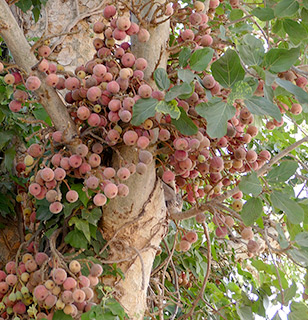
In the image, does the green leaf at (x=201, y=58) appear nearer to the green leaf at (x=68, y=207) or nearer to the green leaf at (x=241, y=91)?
the green leaf at (x=241, y=91)

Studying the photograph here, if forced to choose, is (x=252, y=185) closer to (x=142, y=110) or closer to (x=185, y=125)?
(x=185, y=125)

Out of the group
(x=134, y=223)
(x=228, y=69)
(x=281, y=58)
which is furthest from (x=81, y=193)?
(x=281, y=58)

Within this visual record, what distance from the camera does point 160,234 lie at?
1361mm

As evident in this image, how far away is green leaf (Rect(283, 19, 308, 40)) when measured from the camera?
1268mm

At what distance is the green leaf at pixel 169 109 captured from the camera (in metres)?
1.00

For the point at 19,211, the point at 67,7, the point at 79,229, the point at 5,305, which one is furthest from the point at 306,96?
the point at 67,7

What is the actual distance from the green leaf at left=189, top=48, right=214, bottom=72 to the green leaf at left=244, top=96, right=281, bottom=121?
15 cm

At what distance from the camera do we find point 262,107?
98cm

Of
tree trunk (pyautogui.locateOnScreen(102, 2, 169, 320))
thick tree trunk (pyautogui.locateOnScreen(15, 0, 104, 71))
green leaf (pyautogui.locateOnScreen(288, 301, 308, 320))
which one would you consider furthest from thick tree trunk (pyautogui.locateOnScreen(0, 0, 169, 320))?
thick tree trunk (pyautogui.locateOnScreen(15, 0, 104, 71))

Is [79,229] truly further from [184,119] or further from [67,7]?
[67,7]

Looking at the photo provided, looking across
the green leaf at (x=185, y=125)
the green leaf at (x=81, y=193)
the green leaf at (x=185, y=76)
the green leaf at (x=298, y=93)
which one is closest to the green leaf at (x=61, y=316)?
the green leaf at (x=81, y=193)

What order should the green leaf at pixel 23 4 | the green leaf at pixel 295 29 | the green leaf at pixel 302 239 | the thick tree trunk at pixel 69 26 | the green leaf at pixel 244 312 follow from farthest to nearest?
1. the thick tree trunk at pixel 69 26
2. the green leaf at pixel 23 4
3. the green leaf at pixel 244 312
4. the green leaf at pixel 295 29
5. the green leaf at pixel 302 239

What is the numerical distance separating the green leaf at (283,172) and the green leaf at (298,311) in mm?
375

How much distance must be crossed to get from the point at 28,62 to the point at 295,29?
757mm
